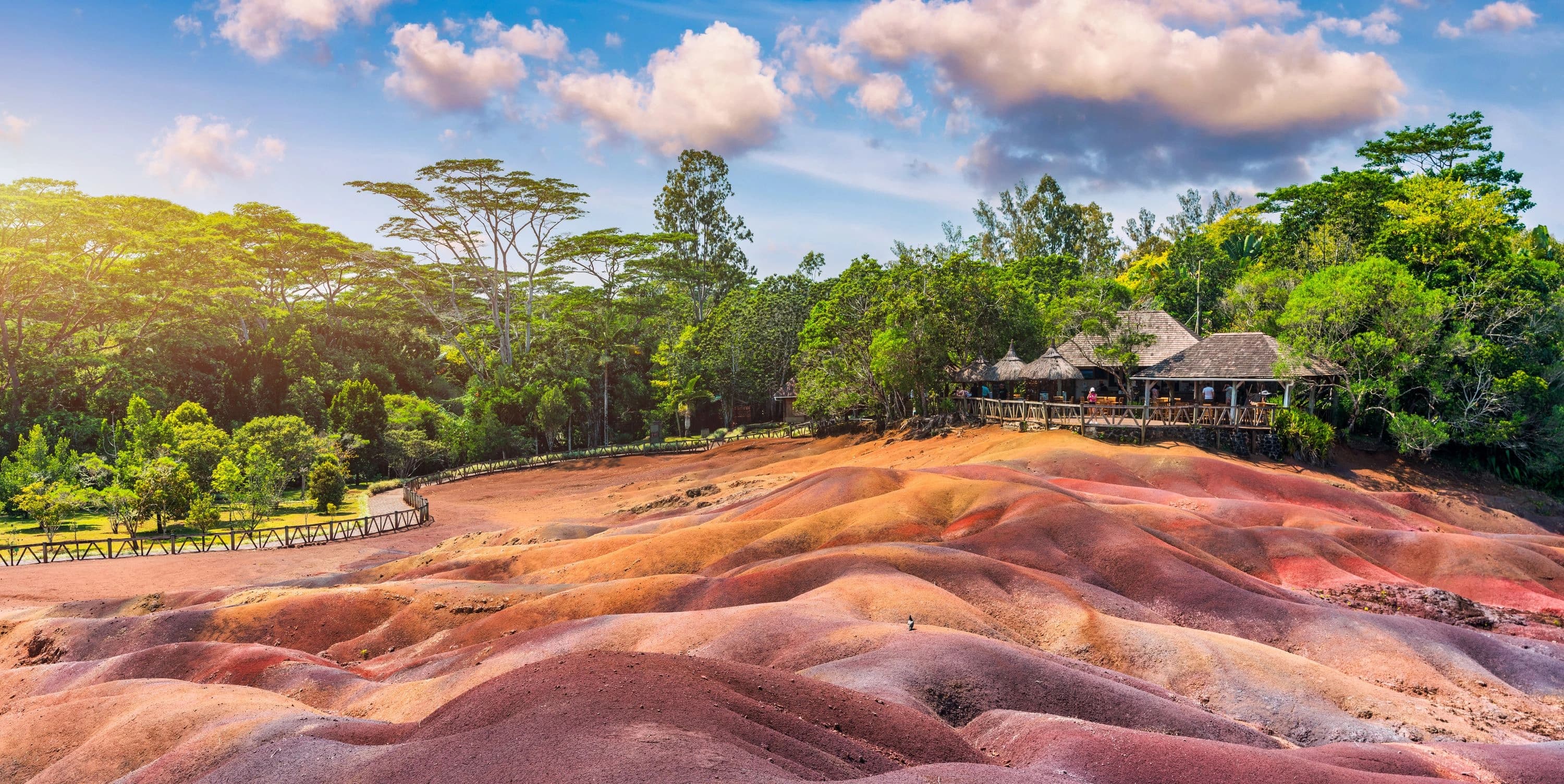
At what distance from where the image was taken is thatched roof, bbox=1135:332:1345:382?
4012cm

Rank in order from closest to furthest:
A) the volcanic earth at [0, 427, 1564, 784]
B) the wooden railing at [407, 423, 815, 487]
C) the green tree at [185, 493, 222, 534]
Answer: the volcanic earth at [0, 427, 1564, 784]
the green tree at [185, 493, 222, 534]
the wooden railing at [407, 423, 815, 487]

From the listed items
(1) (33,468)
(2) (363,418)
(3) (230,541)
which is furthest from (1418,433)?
(1) (33,468)

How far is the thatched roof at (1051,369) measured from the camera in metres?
46.3

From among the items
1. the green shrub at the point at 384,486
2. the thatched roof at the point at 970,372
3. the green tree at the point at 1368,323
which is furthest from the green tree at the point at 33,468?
the green tree at the point at 1368,323

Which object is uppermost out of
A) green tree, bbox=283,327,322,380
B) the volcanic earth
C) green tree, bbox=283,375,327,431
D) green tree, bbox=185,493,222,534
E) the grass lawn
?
green tree, bbox=283,327,322,380

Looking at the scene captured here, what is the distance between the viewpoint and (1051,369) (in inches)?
1839

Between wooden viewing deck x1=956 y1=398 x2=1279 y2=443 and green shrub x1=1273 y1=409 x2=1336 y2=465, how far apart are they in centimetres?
52

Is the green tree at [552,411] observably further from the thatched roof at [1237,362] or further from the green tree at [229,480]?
the thatched roof at [1237,362]

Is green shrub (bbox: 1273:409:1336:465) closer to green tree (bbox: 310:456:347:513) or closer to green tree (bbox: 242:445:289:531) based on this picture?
green tree (bbox: 242:445:289:531)

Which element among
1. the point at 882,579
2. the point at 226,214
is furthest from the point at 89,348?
the point at 882,579

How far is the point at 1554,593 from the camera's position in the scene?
23.9 meters

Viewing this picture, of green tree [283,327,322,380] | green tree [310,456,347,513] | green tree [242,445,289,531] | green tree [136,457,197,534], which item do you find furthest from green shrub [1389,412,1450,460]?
green tree [283,327,322,380]

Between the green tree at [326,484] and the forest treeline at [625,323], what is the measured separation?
3.95ft

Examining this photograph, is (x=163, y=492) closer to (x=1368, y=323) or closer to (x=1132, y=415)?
(x=1132, y=415)
